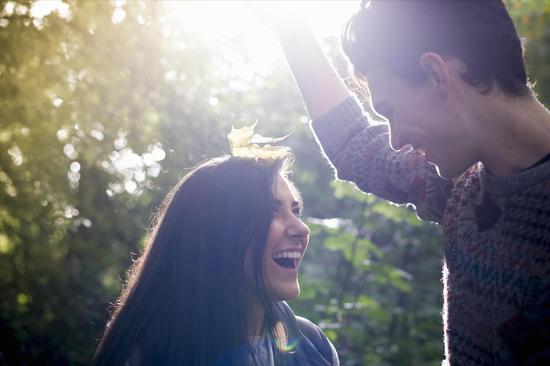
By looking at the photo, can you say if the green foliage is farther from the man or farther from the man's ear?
the man's ear

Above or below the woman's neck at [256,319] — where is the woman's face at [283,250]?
above

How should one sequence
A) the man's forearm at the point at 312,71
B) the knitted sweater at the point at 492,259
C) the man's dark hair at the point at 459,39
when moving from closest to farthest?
the knitted sweater at the point at 492,259
the man's dark hair at the point at 459,39
the man's forearm at the point at 312,71

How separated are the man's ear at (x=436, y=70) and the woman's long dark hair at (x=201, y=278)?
1.02 meters

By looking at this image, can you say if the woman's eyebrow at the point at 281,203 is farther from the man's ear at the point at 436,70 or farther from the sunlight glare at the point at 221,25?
the sunlight glare at the point at 221,25

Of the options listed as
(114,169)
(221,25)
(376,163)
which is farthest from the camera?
(114,169)

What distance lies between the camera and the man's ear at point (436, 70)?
1.74m

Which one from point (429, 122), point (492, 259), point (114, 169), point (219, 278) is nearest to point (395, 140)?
point (429, 122)

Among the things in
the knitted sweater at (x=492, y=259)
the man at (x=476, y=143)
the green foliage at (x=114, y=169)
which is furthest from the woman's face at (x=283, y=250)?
the green foliage at (x=114, y=169)

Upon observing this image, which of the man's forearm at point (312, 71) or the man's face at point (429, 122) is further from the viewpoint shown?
the man's forearm at point (312, 71)

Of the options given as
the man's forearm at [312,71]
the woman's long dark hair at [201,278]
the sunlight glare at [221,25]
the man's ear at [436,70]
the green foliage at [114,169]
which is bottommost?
the green foliage at [114,169]

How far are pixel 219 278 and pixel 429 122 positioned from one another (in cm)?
114

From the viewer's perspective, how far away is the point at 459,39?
67.9 inches

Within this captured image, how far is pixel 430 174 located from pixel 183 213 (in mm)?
1032

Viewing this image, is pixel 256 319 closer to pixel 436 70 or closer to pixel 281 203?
pixel 281 203
